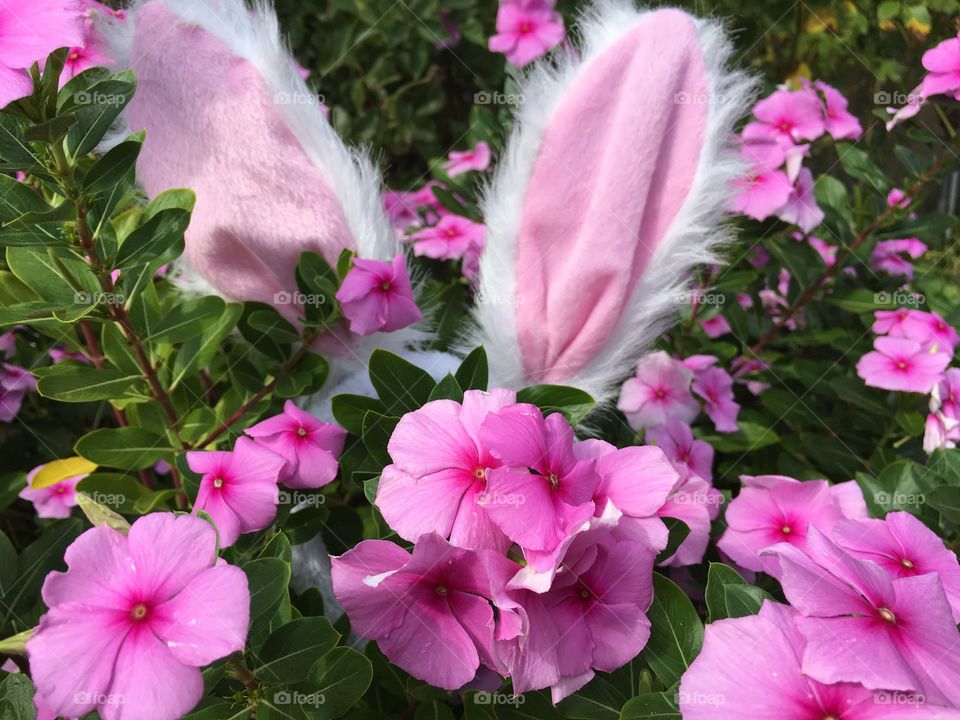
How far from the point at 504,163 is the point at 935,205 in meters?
2.93

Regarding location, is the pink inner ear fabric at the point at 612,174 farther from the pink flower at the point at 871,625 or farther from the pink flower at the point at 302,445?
the pink flower at the point at 871,625

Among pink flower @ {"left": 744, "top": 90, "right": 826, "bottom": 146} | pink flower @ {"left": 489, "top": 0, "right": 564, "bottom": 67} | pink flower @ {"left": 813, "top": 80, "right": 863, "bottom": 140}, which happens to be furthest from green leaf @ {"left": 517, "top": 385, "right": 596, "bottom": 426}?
pink flower @ {"left": 489, "top": 0, "right": 564, "bottom": 67}

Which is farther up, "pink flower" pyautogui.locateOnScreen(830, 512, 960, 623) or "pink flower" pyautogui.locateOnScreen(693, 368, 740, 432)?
"pink flower" pyautogui.locateOnScreen(830, 512, 960, 623)

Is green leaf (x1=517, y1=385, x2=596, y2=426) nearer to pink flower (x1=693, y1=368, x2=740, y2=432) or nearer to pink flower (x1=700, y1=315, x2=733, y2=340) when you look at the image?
pink flower (x1=693, y1=368, x2=740, y2=432)

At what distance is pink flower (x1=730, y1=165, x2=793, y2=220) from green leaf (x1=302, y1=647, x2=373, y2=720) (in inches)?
32.5

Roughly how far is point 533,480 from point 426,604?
0.42ft

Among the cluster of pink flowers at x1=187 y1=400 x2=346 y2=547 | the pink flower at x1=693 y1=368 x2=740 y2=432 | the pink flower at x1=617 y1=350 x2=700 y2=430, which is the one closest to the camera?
the cluster of pink flowers at x1=187 y1=400 x2=346 y2=547

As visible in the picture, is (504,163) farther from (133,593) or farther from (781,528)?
(133,593)

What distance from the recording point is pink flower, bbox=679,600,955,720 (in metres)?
0.47

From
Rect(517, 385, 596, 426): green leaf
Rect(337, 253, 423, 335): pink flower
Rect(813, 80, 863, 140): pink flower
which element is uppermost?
Rect(337, 253, 423, 335): pink flower

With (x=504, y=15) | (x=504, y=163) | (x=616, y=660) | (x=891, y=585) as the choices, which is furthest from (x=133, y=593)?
(x=504, y=15)

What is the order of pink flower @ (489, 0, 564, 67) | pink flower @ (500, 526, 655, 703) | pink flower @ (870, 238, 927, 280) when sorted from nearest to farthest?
pink flower @ (500, 526, 655, 703)
pink flower @ (870, 238, 927, 280)
pink flower @ (489, 0, 564, 67)

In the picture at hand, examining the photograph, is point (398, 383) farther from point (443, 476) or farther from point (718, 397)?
point (718, 397)

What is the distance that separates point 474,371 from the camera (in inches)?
29.9
